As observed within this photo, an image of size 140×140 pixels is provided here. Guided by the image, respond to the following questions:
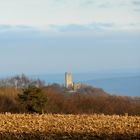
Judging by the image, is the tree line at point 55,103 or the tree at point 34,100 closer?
the tree at point 34,100

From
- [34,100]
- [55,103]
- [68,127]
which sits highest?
[34,100]

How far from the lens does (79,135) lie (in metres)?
13.1

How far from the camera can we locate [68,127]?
47.7 ft

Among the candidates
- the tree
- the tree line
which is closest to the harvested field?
the tree

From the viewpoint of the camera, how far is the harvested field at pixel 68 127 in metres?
13.0

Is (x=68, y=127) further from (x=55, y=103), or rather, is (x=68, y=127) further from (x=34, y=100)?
(x=55, y=103)

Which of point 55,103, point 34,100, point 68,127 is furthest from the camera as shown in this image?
point 55,103

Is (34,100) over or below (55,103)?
over

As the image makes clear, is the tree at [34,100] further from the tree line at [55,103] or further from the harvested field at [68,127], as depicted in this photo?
the harvested field at [68,127]

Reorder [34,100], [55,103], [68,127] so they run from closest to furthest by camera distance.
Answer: [68,127] < [34,100] < [55,103]

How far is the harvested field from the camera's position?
13.0 metres

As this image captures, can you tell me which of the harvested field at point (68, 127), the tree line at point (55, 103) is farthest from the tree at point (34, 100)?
the harvested field at point (68, 127)

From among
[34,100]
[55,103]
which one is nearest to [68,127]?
[34,100]

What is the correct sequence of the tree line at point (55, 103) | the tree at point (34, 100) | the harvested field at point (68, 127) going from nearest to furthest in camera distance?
1. the harvested field at point (68, 127)
2. the tree at point (34, 100)
3. the tree line at point (55, 103)
